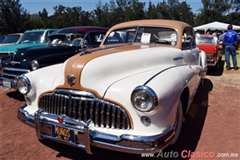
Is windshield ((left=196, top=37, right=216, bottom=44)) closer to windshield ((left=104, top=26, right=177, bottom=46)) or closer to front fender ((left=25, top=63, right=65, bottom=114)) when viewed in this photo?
windshield ((left=104, top=26, right=177, bottom=46))

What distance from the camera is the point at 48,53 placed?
537cm

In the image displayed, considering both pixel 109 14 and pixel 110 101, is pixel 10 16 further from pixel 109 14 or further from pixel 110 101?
pixel 110 101

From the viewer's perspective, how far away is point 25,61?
5027 millimetres

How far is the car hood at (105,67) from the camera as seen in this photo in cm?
251

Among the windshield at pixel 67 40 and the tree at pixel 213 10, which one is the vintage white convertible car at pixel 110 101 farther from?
the tree at pixel 213 10

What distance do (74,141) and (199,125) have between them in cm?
217

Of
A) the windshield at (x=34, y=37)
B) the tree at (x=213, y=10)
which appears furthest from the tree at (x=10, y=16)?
the tree at (x=213, y=10)

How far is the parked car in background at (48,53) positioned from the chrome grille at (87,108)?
187 cm

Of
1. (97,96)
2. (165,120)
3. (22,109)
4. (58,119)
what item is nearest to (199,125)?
(165,120)

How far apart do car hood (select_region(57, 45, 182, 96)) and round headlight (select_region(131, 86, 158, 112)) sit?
1.32ft

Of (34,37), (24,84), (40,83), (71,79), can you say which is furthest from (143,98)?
(34,37)

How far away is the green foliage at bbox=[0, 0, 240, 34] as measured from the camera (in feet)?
90.7

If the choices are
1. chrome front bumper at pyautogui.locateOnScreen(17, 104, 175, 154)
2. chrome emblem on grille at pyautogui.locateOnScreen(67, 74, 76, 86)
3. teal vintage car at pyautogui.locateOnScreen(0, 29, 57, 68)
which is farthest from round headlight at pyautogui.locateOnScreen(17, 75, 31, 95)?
teal vintage car at pyautogui.locateOnScreen(0, 29, 57, 68)

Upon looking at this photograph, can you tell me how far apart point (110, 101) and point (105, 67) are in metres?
0.49
